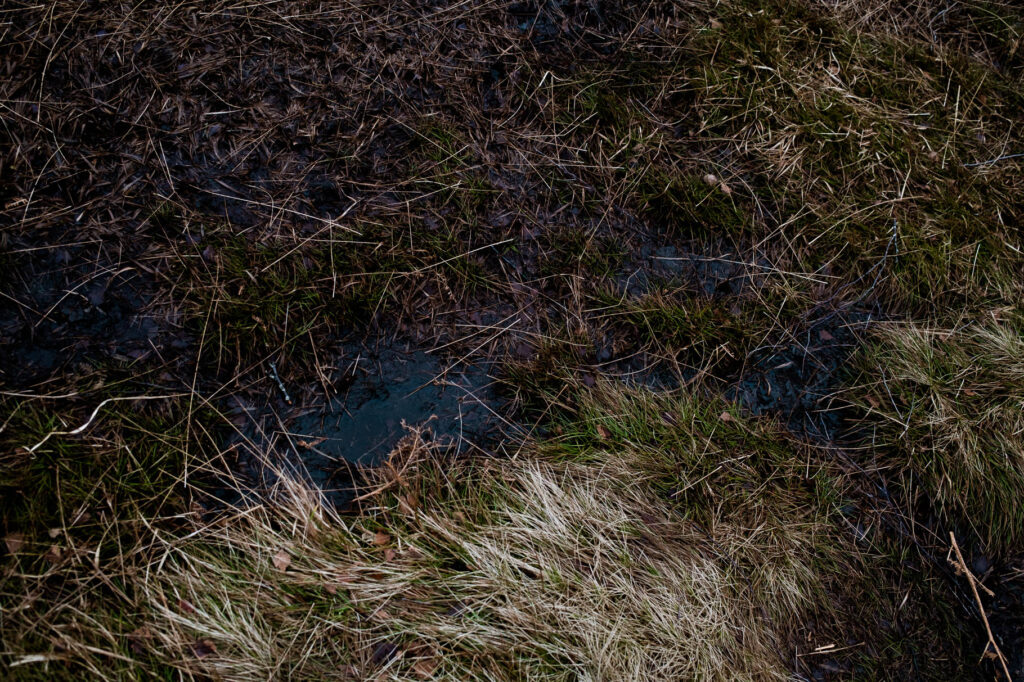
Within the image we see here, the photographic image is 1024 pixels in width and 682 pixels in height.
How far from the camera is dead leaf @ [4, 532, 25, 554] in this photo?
2.07 meters

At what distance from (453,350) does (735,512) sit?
4.32ft

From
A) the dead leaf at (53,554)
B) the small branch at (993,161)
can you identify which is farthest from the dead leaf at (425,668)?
the small branch at (993,161)

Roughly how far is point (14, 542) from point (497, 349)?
70.9 inches

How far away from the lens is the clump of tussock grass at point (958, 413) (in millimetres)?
2635

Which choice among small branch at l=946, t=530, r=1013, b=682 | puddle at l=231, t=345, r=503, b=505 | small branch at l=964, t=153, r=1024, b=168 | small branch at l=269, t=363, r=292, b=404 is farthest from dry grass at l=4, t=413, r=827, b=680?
small branch at l=964, t=153, r=1024, b=168

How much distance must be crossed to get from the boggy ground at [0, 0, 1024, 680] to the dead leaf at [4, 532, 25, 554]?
0.04 meters

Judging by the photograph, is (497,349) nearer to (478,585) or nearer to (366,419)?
(366,419)

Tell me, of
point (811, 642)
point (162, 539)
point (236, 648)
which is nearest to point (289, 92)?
point (162, 539)

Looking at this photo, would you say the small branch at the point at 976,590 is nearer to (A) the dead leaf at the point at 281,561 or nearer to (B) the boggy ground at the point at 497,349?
(B) the boggy ground at the point at 497,349

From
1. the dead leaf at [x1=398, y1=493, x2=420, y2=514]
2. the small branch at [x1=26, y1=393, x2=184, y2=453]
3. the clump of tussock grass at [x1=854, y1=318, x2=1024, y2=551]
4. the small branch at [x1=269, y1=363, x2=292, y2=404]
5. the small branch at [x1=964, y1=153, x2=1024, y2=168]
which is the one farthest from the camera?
the small branch at [x1=964, y1=153, x2=1024, y2=168]

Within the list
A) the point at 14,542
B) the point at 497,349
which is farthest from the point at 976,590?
the point at 14,542

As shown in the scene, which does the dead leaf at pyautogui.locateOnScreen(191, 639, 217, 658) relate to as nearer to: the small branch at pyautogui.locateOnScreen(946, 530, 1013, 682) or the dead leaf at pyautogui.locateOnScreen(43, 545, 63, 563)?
the dead leaf at pyautogui.locateOnScreen(43, 545, 63, 563)

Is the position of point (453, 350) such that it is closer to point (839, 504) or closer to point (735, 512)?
point (735, 512)

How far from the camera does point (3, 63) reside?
259 cm
